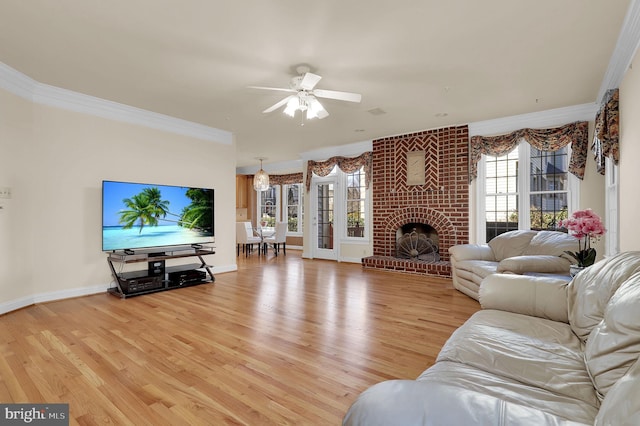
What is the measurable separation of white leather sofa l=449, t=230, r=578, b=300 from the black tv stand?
367 cm

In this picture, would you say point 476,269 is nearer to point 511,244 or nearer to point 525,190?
point 511,244

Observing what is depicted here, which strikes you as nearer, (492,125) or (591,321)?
(591,321)

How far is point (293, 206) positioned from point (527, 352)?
9043 millimetres

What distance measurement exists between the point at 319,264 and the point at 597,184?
485 centimetres

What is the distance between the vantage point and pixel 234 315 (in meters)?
3.45

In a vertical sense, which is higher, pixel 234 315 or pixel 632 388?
pixel 632 388

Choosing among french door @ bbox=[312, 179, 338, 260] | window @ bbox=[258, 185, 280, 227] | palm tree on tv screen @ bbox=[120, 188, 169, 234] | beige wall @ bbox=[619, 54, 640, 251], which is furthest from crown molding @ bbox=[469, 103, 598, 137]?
window @ bbox=[258, 185, 280, 227]

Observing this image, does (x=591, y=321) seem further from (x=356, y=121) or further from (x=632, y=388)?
(x=356, y=121)

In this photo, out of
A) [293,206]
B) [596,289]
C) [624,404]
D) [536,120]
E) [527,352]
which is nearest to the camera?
[624,404]

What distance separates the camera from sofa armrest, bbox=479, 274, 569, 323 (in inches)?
77.5

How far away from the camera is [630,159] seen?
3102 millimetres

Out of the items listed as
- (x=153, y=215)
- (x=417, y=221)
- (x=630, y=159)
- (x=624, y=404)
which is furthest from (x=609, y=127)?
(x=153, y=215)

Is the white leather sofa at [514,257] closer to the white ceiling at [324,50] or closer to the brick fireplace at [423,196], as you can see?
the brick fireplace at [423,196]

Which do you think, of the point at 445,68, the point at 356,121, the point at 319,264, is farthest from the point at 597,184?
the point at 319,264
